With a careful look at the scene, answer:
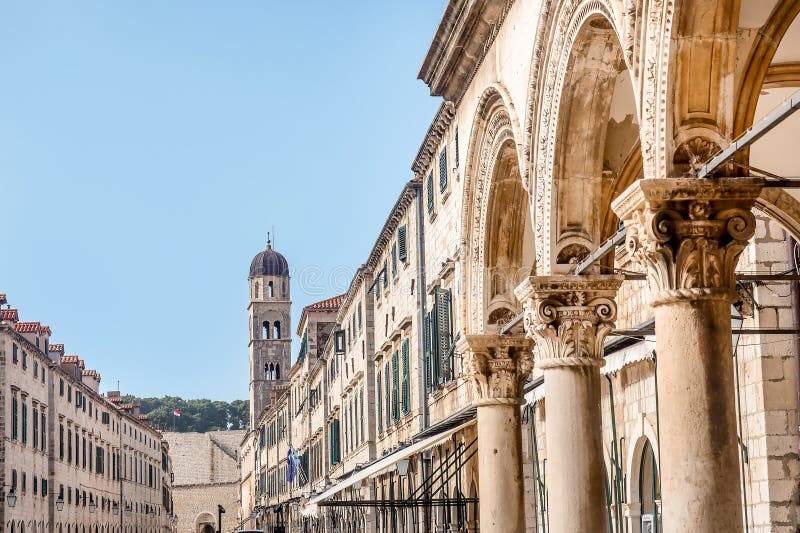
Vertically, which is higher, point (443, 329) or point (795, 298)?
point (443, 329)

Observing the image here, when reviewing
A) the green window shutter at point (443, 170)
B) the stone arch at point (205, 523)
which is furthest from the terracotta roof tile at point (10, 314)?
the stone arch at point (205, 523)

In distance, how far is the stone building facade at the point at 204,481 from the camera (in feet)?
422

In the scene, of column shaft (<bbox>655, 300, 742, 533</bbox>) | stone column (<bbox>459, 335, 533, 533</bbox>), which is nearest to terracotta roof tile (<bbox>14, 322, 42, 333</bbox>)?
stone column (<bbox>459, 335, 533, 533</bbox>)

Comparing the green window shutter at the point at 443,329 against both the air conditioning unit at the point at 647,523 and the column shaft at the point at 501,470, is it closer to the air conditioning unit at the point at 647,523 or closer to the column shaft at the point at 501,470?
the air conditioning unit at the point at 647,523

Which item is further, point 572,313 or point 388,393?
point 388,393

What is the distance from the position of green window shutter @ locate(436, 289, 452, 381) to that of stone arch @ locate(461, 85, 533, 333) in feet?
30.2

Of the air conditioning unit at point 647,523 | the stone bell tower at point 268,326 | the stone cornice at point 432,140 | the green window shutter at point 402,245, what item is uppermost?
the stone bell tower at point 268,326

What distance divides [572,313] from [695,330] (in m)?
3.78

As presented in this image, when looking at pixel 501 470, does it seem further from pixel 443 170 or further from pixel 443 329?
pixel 443 170

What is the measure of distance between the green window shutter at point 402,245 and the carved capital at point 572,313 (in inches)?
754

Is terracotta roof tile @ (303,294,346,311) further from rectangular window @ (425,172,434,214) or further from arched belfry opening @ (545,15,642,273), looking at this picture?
arched belfry opening @ (545,15,642,273)

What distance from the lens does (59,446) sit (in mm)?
59969

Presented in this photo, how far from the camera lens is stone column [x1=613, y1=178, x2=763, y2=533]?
819 cm

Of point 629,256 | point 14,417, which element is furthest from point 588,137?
point 14,417
